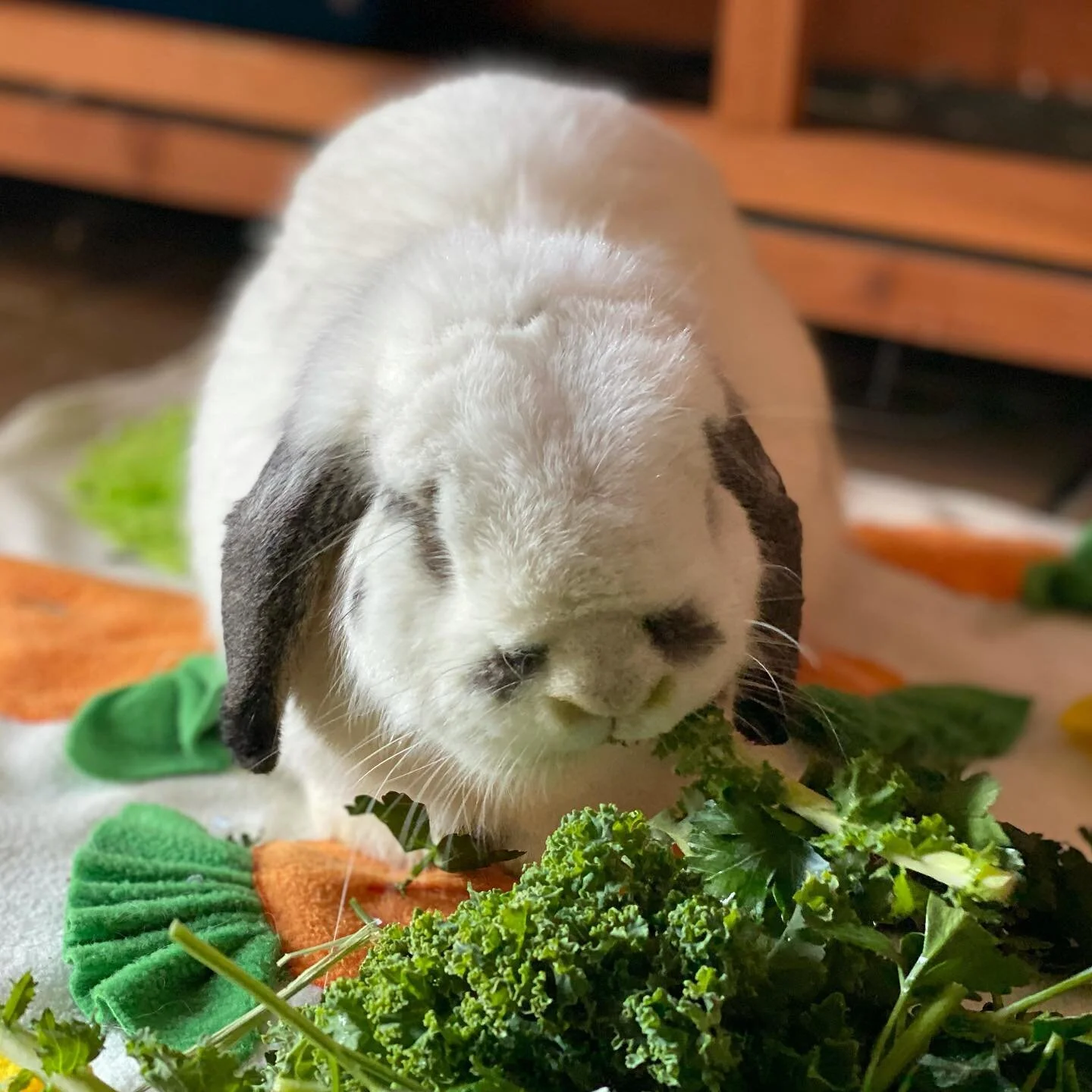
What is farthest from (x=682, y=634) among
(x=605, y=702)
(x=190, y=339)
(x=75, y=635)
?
(x=190, y=339)

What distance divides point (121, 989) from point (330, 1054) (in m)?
0.35

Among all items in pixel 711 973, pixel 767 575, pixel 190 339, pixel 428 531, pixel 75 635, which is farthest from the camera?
pixel 190 339

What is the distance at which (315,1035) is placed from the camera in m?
0.93

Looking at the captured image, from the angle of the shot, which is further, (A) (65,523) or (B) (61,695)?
(A) (65,523)

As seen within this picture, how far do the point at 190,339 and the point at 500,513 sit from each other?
2.40m

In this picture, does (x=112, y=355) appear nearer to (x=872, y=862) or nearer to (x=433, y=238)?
(x=433, y=238)

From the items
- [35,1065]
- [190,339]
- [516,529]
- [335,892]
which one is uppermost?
[516,529]

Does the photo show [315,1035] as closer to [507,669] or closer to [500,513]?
[507,669]

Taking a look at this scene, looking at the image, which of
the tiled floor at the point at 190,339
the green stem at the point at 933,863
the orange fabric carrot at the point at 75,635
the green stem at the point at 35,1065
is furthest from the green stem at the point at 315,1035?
the tiled floor at the point at 190,339

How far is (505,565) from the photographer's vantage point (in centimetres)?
98

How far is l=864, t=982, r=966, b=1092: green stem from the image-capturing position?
95 centimetres

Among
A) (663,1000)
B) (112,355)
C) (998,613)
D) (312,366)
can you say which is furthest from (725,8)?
(663,1000)

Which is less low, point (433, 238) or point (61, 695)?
point (433, 238)

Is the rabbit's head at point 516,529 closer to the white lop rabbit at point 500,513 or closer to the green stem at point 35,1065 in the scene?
the white lop rabbit at point 500,513
